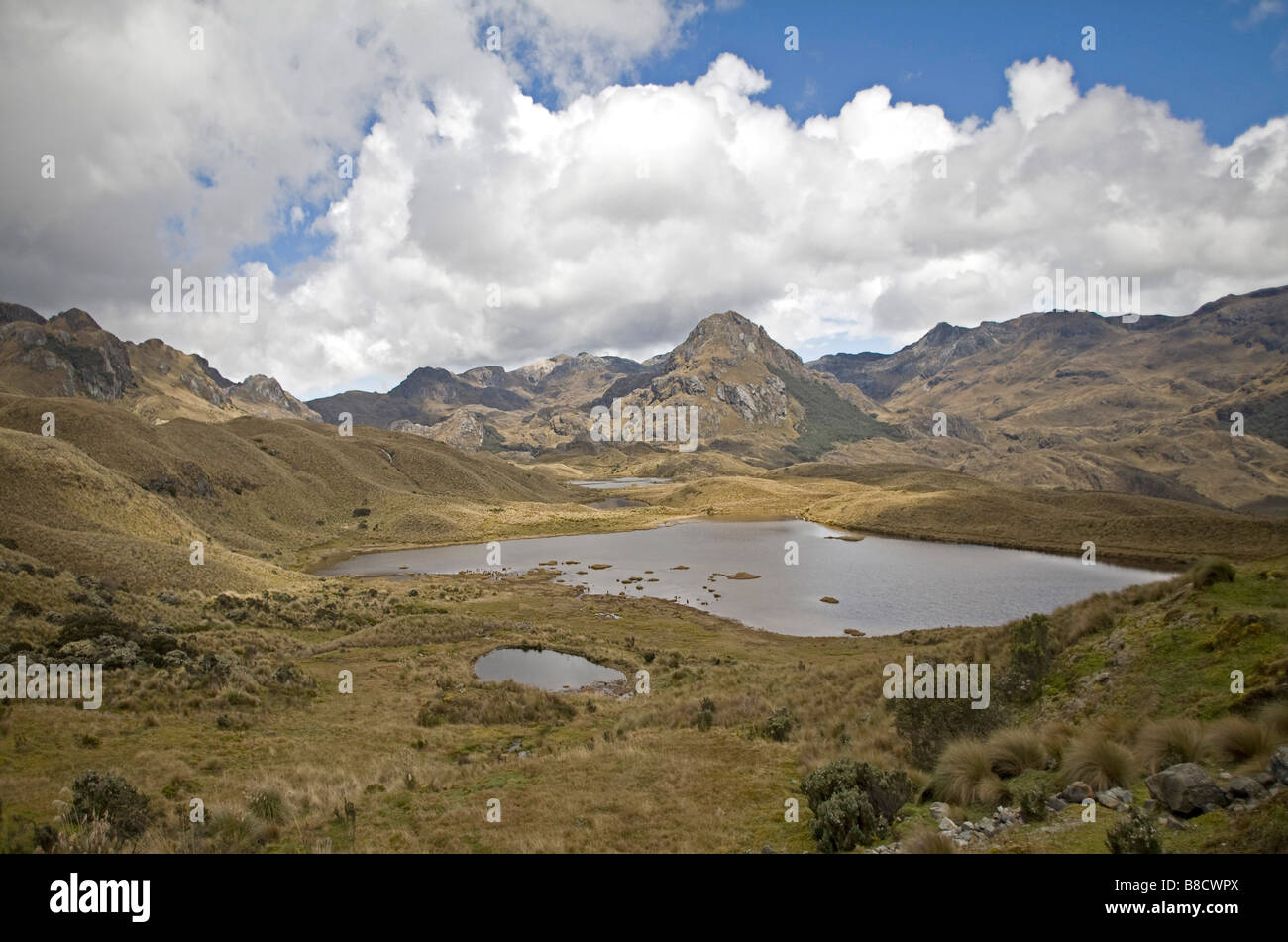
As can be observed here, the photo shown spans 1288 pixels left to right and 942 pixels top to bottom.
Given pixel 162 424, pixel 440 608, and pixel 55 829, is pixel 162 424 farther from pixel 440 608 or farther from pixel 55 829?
pixel 55 829

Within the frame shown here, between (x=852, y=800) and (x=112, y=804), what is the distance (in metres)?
13.6

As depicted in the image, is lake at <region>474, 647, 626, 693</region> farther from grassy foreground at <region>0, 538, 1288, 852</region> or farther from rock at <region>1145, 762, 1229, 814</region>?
rock at <region>1145, 762, 1229, 814</region>

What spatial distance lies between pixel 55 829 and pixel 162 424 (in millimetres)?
130722

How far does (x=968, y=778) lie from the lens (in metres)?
10.2

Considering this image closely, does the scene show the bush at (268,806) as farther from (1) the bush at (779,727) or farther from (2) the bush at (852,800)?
(1) the bush at (779,727)

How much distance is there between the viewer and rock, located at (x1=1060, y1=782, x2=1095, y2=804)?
8.76m

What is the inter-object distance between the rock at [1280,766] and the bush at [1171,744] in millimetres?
1366

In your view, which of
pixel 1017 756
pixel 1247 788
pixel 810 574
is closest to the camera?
pixel 1247 788

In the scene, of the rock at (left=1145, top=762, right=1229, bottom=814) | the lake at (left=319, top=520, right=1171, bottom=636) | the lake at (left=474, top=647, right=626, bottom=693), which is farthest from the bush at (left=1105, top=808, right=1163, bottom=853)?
the lake at (left=319, top=520, right=1171, bottom=636)

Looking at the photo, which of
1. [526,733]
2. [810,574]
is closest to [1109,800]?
[526,733]

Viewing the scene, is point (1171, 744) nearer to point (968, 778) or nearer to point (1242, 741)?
point (1242, 741)
